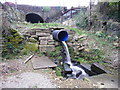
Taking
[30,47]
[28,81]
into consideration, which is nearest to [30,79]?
[28,81]

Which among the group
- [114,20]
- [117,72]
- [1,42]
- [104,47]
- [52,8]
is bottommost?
[117,72]

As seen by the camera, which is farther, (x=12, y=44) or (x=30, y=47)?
(x=30, y=47)

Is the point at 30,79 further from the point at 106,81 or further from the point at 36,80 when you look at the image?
the point at 106,81

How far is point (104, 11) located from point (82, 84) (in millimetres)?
6162

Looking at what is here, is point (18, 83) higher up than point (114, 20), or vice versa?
point (114, 20)

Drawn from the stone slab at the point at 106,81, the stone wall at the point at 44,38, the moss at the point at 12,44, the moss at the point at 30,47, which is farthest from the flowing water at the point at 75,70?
the moss at the point at 12,44

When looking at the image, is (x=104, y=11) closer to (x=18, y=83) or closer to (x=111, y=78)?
(x=111, y=78)

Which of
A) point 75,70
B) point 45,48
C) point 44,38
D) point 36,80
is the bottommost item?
point 75,70

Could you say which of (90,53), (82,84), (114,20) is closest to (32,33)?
(90,53)

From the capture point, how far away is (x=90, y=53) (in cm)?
511

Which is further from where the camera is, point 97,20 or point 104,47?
point 97,20

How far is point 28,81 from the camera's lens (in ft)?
8.53

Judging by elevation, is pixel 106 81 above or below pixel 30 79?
below

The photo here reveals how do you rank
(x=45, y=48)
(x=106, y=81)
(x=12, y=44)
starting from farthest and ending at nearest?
(x=45, y=48) → (x=12, y=44) → (x=106, y=81)
